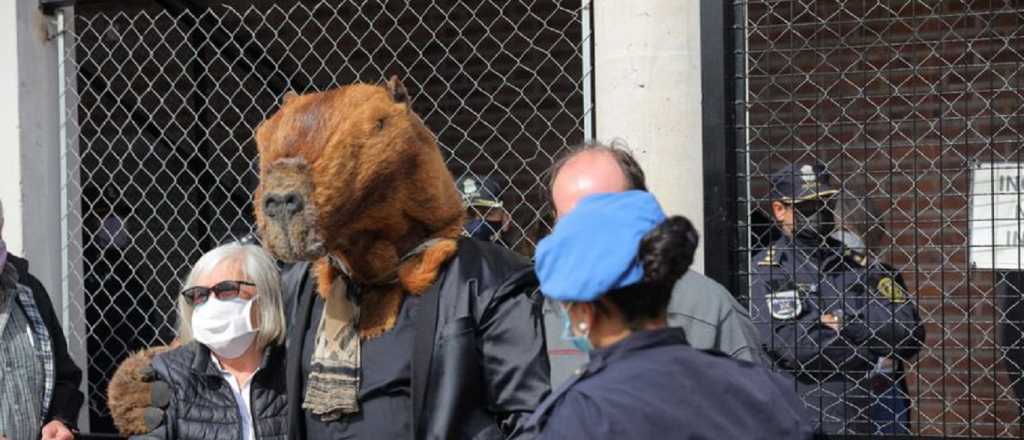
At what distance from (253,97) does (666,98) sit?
3.45 m

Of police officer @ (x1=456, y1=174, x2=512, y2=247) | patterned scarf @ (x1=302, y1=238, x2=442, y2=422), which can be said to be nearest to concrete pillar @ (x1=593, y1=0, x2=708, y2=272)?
police officer @ (x1=456, y1=174, x2=512, y2=247)

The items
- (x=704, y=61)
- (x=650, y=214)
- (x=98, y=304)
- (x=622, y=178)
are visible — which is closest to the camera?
(x=650, y=214)

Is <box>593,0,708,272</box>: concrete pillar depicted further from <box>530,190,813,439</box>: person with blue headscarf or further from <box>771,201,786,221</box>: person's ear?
<box>530,190,813,439</box>: person with blue headscarf

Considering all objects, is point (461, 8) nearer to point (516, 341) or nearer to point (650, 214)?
point (516, 341)

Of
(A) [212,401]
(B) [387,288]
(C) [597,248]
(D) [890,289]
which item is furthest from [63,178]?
(C) [597,248]

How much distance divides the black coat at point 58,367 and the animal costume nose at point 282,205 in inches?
75.9

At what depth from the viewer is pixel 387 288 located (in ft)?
8.64

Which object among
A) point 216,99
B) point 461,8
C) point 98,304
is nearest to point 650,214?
point 98,304

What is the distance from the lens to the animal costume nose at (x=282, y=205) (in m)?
2.45

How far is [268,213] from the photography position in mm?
2471

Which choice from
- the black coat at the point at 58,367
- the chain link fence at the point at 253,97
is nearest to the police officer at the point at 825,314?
the chain link fence at the point at 253,97

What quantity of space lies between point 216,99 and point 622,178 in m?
5.14

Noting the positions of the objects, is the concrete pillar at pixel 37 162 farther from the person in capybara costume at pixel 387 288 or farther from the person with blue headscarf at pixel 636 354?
the person with blue headscarf at pixel 636 354

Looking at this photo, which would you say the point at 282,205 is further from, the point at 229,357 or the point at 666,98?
the point at 666,98
